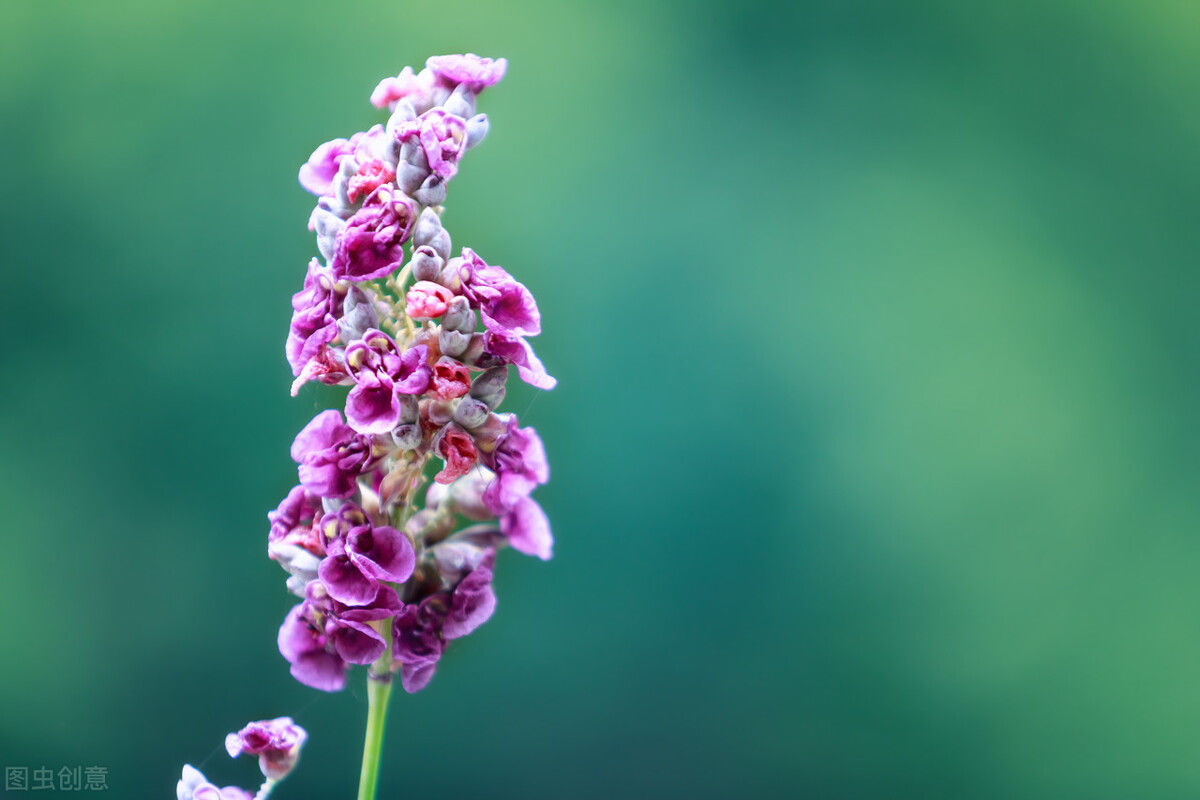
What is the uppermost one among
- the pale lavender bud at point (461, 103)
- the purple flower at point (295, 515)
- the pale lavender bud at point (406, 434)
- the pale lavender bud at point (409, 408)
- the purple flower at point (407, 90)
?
the purple flower at point (407, 90)

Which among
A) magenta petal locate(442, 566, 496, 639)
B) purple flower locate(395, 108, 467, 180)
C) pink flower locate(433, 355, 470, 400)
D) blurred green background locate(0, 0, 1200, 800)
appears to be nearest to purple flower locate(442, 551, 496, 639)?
magenta petal locate(442, 566, 496, 639)

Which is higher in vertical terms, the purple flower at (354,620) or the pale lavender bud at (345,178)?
the pale lavender bud at (345,178)

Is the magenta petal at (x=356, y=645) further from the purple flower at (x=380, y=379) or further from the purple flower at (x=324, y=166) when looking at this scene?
the purple flower at (x=324, y=166)

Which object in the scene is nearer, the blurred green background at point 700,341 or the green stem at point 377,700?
the green stem at point 377,700

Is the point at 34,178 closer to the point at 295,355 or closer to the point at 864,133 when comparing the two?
the point at 864,133

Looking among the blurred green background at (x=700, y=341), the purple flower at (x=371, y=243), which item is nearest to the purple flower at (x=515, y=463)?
the purple flower at (x=371, y=243)

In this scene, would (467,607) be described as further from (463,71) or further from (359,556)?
(463,71)

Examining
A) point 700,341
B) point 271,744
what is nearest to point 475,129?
point 271,744

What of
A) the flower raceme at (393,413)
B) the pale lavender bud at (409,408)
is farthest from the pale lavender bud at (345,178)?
the pale lavender bud at (409,408)
